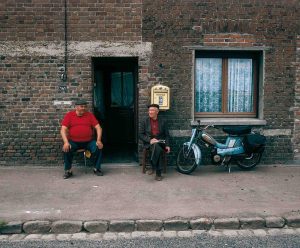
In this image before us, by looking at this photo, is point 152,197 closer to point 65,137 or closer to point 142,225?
point 142,225

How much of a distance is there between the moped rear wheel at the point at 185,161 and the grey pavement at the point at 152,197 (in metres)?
0.21

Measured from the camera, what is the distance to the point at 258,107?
902 centimetres

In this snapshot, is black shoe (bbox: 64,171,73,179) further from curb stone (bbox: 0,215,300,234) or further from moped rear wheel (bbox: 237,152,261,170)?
moped rear wheel (bbox: 237,152,261,170)

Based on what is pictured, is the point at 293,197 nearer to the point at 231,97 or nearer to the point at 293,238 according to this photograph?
the point at 293,238

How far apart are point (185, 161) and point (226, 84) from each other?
2335 mm

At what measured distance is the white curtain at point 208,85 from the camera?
892 cm

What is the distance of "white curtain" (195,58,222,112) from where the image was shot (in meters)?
8.92

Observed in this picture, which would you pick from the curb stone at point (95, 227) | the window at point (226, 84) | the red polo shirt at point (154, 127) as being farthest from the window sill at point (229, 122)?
the curb stone at point (95, 227)

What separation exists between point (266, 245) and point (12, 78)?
258 inches

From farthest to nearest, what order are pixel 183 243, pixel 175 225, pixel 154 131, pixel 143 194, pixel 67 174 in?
1. pixel 154 131
2. pixel 67 174
3. pixel 143 194
4. pixel 175 225
5. pixel 183 243

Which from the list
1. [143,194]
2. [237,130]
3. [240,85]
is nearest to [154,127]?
[237,130]

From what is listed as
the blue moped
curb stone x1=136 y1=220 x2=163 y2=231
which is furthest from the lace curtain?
curb stone x1=136 y1=220 x2=163 y2=231

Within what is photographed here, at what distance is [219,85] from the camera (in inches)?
356

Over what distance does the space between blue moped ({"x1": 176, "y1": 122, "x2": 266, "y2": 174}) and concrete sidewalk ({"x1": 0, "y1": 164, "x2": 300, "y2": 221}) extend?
29cm
